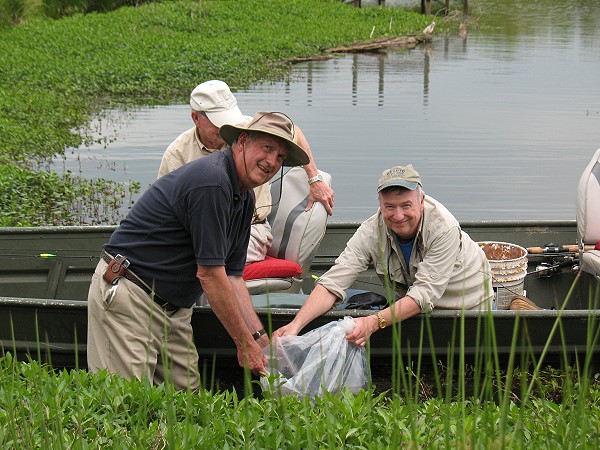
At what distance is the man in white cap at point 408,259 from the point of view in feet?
18.0

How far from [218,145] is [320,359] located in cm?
165

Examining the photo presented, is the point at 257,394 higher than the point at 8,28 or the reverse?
the reverse

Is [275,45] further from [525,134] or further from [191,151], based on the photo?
[191,151]

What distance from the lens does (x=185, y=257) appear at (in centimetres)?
491

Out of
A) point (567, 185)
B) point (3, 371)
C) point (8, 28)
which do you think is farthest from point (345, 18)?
point (3, 371)

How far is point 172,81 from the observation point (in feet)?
67.4

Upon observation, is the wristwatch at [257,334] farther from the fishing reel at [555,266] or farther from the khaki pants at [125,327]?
the fishing reel at [555,266]

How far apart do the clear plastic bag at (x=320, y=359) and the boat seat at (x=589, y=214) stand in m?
2.19

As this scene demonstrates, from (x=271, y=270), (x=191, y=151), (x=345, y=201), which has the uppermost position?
(x=191, y=151)

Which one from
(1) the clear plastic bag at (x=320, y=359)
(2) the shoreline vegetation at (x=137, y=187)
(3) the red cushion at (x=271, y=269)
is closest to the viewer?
(2) the shoreline vegetation at (x=137, y=187)

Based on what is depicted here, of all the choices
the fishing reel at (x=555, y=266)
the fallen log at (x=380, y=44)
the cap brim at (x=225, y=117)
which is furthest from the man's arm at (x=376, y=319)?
the fallen log at (x=380, y=44)

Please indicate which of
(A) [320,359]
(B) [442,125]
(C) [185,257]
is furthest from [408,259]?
(B) [442,125]

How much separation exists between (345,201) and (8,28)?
53.7ft

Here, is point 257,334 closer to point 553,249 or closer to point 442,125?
point 553,249
